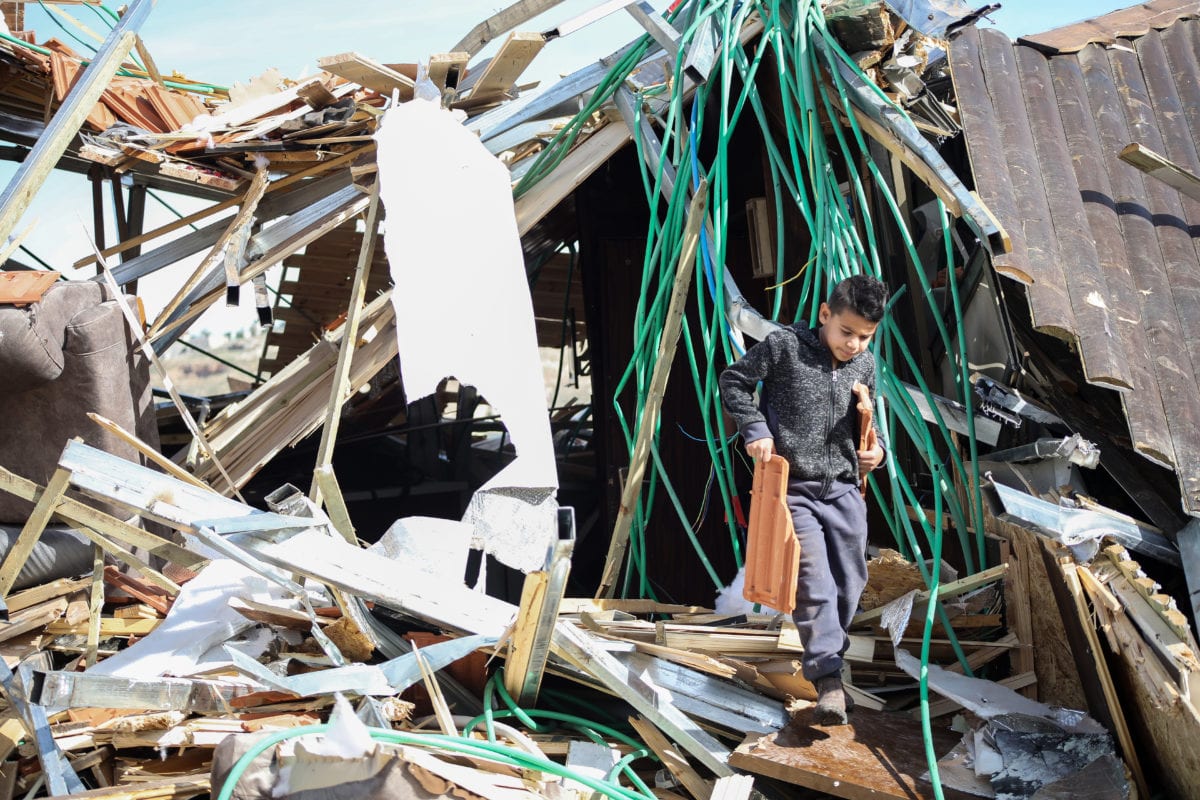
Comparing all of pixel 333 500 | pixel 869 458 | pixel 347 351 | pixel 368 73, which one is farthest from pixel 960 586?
pixel 368 73

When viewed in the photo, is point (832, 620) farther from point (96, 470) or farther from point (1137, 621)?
point (96, 470)

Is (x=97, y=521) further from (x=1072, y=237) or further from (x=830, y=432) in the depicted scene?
(x=1072, y=237)

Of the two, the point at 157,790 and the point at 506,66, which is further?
the point at 506,66

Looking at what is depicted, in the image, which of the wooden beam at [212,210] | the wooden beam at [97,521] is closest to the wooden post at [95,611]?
the wooden beam at [97,521]

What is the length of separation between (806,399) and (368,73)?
9.40 ft

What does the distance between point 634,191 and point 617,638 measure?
133 inches

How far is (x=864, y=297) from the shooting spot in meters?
3.19

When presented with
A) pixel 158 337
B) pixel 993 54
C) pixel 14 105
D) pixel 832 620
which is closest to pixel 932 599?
pixel 832 620

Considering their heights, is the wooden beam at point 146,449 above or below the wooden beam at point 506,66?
below

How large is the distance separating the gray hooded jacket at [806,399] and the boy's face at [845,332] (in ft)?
0.19

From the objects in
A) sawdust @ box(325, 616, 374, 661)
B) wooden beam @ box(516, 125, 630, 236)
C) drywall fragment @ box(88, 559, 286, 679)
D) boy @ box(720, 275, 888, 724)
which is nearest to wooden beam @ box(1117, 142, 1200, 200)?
boy @ box(720, 275, 888, 724)

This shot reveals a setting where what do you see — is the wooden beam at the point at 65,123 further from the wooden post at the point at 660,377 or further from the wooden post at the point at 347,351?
the wooden post at the point at 660,377

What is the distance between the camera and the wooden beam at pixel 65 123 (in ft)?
13.9

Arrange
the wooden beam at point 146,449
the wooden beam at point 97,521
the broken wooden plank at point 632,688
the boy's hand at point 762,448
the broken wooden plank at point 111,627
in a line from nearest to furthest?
the boy's hand at point 762,448, the broken wooden plank at point 632,688, the wooden beam at point 97,521, the wooden beam at point 146,449, the broken wooden plank at point 111,627
